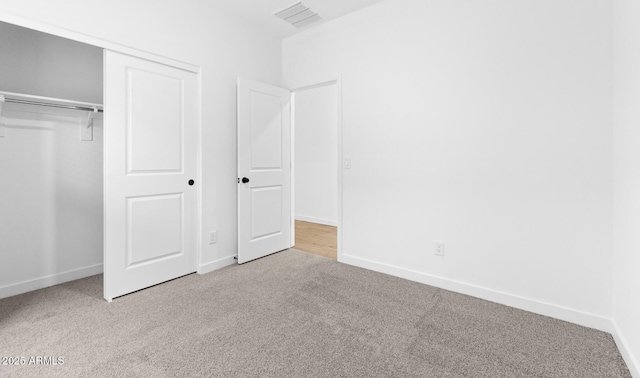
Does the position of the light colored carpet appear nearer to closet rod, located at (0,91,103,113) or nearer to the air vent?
closet rod, located at (0,91,103,113)

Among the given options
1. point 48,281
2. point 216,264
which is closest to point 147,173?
point 216,264

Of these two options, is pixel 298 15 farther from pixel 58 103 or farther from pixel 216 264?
pixel 216 264

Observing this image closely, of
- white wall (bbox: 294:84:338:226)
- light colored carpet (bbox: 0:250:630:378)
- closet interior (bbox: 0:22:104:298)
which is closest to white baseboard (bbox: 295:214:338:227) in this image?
white wall (bbox: 294:84:338:226)

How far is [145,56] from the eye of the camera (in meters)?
2.53

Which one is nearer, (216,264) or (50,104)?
(50,104)

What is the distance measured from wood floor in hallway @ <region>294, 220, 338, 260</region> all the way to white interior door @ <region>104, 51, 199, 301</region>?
149cm

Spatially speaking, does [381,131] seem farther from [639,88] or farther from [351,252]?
[639,88]

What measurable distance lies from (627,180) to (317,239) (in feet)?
11.0

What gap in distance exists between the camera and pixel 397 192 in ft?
9.55

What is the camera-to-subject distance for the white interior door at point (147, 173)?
7.80 feet

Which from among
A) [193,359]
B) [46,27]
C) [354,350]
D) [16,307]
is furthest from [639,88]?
[16,307]

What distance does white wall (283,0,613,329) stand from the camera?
201 centimetres

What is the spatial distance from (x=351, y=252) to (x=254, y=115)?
1.87 meters

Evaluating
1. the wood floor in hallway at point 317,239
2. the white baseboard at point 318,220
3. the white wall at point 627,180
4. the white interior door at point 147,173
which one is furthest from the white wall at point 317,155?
the white wall at point 627,180
